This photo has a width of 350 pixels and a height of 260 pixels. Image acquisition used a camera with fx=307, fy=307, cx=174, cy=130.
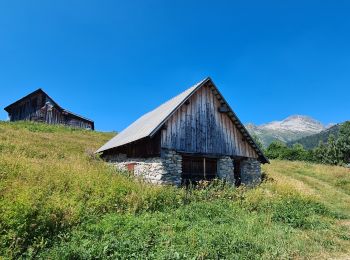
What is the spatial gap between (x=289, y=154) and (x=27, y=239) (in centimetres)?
5110

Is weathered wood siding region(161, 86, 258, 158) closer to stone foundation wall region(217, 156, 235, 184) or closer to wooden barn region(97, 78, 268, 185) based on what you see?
wooden barn region(97, 78, 268, 185)

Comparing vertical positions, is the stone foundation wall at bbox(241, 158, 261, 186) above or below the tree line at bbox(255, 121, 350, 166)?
below

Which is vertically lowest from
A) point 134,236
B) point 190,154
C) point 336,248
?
point 336,248

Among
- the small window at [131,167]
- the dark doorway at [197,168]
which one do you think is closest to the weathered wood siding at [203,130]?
the dark doorway at [197,168]

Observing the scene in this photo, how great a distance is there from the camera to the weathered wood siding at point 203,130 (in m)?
17.8

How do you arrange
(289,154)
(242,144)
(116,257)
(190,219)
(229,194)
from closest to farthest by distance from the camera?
(116,257)
(190,219)
(229,194)
(242,144)
(289,154)

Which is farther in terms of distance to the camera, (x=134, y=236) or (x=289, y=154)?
(x=289, y=154)

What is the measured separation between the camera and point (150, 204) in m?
11.6

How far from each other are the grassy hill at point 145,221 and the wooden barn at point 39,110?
33740 millimetres

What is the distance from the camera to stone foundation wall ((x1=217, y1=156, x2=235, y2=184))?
19.3m

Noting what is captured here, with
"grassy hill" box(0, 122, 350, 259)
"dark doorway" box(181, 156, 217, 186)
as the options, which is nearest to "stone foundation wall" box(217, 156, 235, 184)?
"dark doorway" box(181, 156, 217, 186)

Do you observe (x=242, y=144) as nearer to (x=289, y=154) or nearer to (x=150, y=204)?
(x=150, y=204)

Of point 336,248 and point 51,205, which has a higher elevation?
point 51,205

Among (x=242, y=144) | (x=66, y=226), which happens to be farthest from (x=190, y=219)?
→ (x=242, y=144)
